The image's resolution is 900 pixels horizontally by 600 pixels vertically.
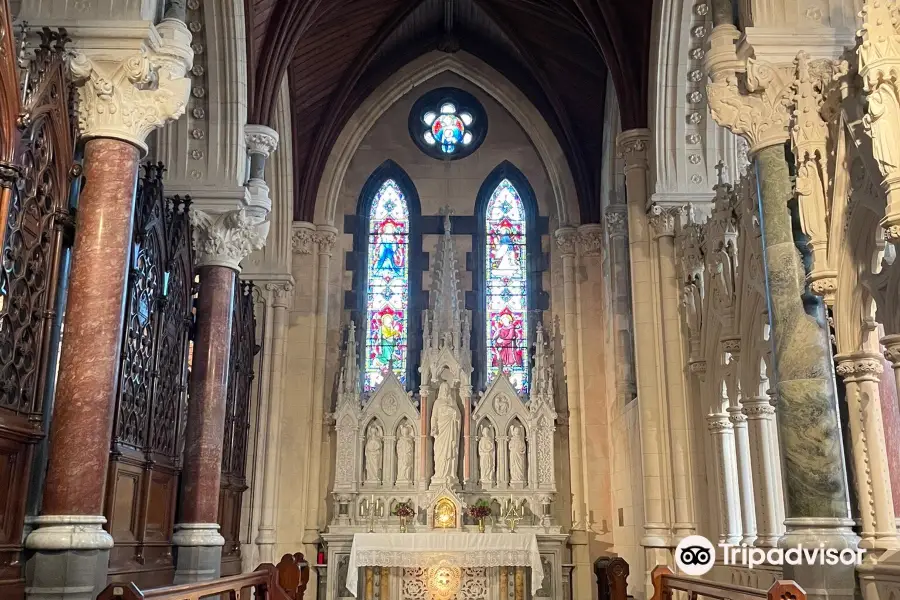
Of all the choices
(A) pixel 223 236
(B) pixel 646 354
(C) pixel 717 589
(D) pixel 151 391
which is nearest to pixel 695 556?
(B) pixel 646 354

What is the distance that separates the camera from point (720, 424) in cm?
964

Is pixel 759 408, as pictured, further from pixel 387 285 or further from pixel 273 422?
pixel 387 285

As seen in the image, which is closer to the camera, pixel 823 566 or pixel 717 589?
pixel 823 566

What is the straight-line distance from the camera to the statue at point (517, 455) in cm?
1473

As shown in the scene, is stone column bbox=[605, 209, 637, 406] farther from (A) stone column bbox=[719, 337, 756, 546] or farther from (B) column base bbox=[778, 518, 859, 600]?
(B) column base bbox=[778, 518, 859, 600]

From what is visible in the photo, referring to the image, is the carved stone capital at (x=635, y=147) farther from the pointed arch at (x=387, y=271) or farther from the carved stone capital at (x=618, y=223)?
the pointed arch at (x=387, y=271)

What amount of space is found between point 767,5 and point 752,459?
14.5 ft

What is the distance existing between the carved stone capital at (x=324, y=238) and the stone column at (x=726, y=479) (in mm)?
8272

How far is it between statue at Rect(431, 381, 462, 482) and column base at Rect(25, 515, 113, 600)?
27.9ft

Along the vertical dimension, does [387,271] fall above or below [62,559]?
above

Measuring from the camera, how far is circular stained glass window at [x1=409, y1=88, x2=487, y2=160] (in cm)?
1725

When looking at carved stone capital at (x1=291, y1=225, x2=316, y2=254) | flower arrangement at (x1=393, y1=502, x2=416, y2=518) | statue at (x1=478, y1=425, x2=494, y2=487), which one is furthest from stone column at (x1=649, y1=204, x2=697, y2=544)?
carved stone capital at (x1=291, y1=225, x2=316, y2=254)

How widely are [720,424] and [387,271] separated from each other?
8.37 meters

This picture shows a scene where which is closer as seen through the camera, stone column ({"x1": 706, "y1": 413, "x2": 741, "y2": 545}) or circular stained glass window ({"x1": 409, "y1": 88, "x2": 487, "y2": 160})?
stone column ({"x1": 706, "y1": 413, "x2": 741, "y2": 545})
